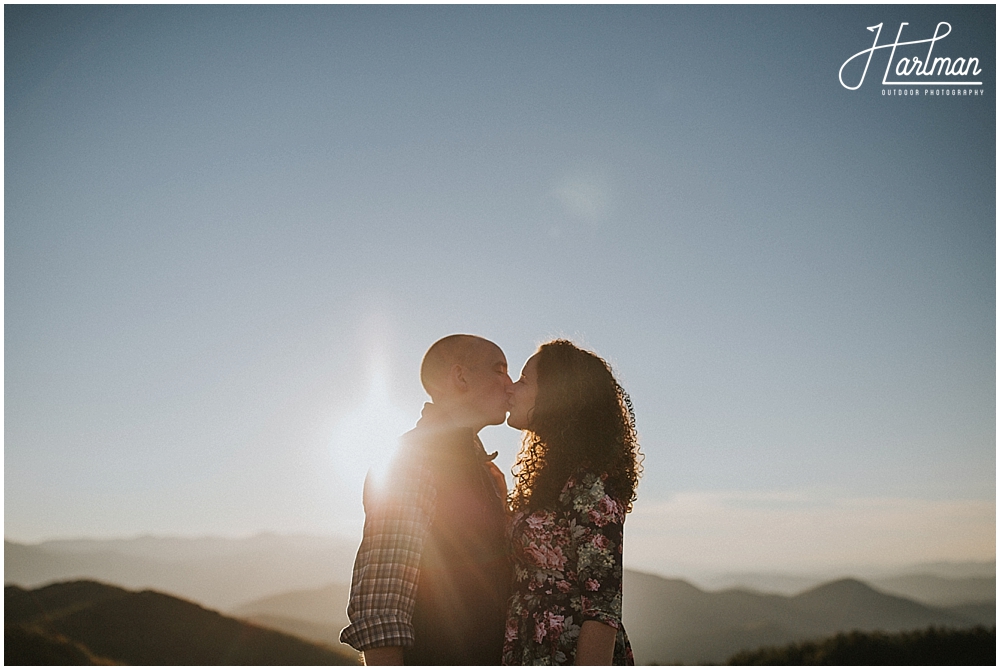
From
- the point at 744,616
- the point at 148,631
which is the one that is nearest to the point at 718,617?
the point at 744,616

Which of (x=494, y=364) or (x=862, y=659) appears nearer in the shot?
(x=494, y=364)

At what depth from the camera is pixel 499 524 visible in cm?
304

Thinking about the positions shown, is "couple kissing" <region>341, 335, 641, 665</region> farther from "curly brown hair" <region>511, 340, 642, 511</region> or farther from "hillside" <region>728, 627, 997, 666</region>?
"hillside" <region>728, 627, 997, 666</region>

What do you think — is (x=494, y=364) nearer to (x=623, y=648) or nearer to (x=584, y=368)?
(x=584, y=368)

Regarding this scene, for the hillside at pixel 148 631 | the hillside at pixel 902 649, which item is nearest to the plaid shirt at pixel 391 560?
the hillside at pixel 902 649

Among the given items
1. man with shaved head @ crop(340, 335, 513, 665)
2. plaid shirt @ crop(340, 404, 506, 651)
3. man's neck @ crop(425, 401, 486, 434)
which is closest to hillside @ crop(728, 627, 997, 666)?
man with shaved head @ crop(340, 335, 513, 665)

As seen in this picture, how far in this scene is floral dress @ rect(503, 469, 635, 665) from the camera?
114 inches

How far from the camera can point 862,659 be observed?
22.3 ft

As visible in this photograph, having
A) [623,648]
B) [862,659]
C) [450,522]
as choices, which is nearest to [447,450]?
[450,522]

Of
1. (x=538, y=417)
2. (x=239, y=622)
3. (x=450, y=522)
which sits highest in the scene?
(x=538, y=417)

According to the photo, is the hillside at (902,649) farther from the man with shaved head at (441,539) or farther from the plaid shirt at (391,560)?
the plaid shirt at (391,560)

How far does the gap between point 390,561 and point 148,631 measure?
21.8 feet

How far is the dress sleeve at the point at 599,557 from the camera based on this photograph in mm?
2881

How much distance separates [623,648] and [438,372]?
133 cm
